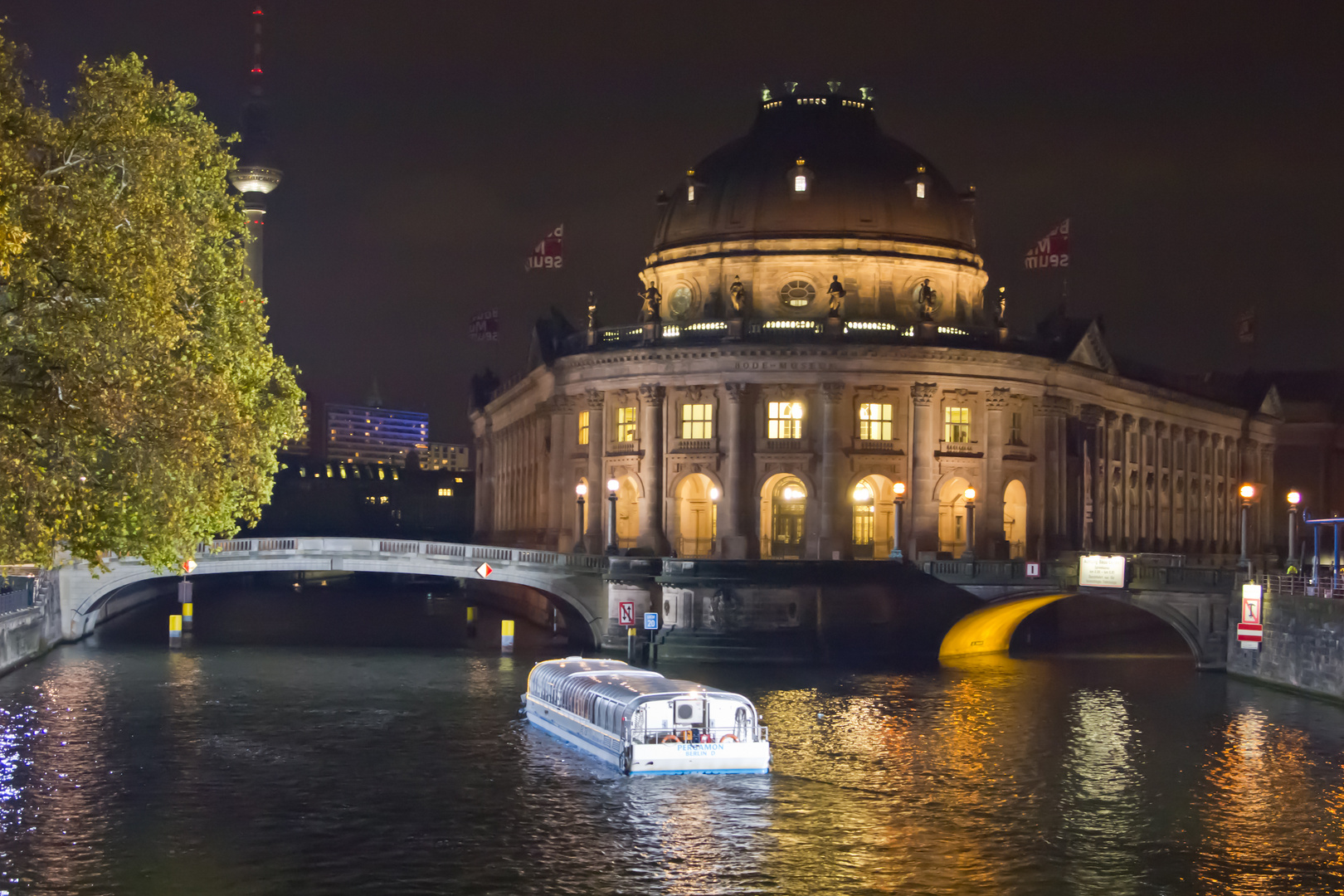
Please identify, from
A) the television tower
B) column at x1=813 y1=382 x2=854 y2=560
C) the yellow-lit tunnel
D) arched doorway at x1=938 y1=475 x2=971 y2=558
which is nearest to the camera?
the yellow-lit tunnel

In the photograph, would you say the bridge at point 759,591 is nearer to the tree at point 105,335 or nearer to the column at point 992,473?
the column at point 992,473

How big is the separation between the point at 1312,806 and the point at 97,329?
30813 mm

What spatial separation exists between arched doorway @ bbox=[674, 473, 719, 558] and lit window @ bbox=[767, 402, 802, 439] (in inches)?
188

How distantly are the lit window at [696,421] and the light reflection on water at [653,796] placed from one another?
1136 inches

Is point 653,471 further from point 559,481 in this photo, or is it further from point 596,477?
point 559,481

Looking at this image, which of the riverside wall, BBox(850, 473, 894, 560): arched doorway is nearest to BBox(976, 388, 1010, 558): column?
BBox(850, 473, 894, 560): arched doorway

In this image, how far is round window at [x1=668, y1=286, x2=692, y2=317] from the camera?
103 metres

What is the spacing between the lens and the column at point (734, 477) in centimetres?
9231

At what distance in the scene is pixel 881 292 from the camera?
329ft

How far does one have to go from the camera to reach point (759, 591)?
2995 inches

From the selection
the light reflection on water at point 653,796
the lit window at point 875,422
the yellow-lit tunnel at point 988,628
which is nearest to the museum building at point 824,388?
the lit window at point 875,422

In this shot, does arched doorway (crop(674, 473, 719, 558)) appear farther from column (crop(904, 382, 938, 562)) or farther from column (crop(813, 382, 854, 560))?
column (crop(904, 382, 938, 562))

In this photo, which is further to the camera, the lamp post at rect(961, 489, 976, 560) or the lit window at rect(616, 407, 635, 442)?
the lit window at rect(616, 407, 635, 442)

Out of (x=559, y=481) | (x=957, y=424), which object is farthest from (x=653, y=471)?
(x=957, y=424)
